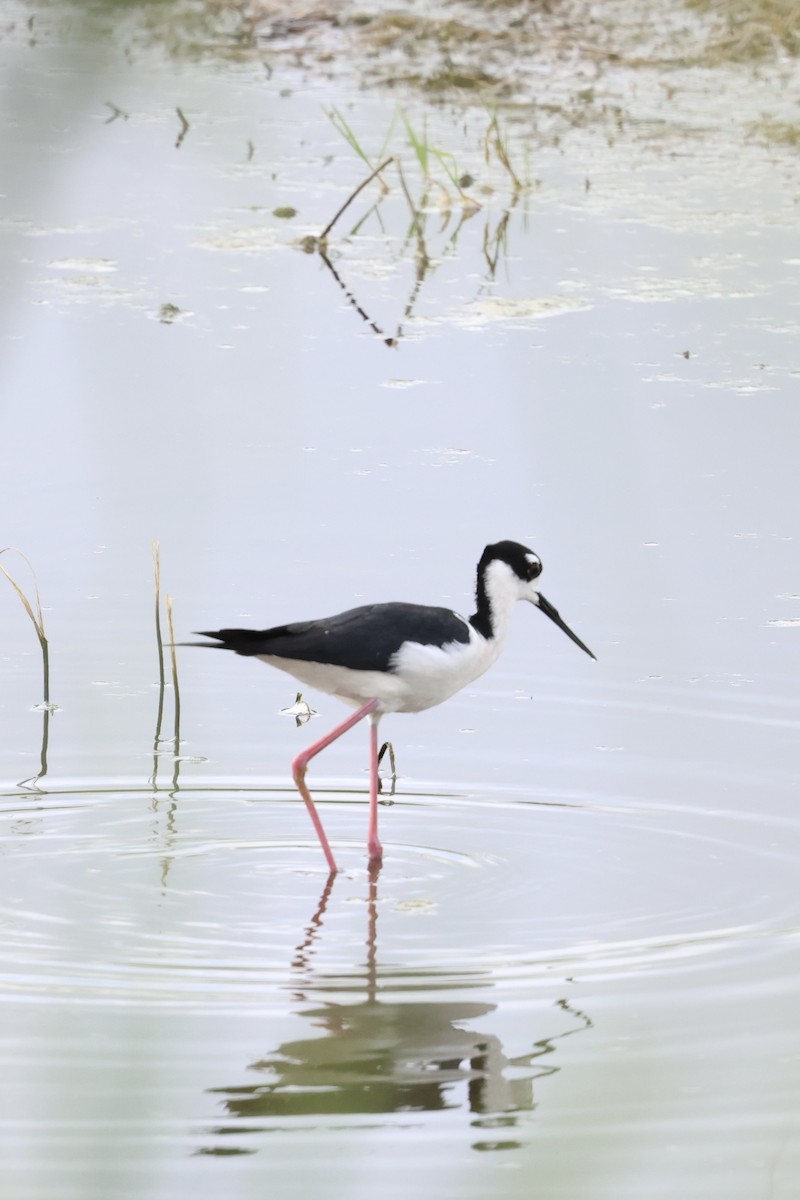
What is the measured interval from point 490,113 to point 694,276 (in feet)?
9.89

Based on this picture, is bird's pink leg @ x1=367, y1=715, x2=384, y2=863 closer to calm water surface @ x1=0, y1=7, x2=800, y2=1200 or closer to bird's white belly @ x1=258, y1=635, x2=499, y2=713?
calm water surface @ x1=0, y1=7, x2=800, y2=1200

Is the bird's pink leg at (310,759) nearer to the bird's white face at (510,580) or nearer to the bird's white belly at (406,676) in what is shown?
the bird's white belly at (406,676)

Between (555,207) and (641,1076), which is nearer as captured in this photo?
(641,1076)

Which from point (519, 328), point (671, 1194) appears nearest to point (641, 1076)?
point (671, 1194)

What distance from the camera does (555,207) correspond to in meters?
9.38

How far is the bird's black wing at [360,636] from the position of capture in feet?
13.6

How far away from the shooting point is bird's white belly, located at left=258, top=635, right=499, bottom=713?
4312mm

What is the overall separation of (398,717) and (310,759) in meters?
0.63

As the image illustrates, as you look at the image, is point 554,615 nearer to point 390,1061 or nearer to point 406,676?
point 406,676

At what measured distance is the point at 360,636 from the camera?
430 cm

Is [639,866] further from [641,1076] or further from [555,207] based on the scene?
[555,207]

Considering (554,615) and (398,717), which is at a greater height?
(554,615)

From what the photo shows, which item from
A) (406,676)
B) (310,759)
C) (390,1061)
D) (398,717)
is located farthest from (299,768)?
(390,1061)

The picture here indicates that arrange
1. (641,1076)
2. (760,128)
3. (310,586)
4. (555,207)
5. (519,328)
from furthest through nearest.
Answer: (760,128)
(555,207)
(519,328)
(310,586)
(641,1076)
